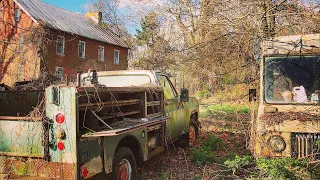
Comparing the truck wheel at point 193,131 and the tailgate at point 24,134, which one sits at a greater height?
the tailgate at point 24,134

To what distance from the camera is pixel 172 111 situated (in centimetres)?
716

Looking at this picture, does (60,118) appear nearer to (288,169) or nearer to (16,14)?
(288,169)

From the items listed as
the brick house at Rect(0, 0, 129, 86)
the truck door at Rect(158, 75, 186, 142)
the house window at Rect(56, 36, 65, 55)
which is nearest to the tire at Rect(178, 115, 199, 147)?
the truck door at Rect(158, 75, 186, 142)

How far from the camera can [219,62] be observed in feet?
34.5

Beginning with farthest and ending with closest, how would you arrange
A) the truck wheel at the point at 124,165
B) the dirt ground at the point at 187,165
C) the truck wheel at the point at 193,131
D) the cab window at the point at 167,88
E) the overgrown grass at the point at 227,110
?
the overgrown grass at the point at 227,110
the truck wheel at the point at 193,131
the cab window at the point at 167,88
the dirt ground at the point at 187,165
the truck wheel at the point at 124,165

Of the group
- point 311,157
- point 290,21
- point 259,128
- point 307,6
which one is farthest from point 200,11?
point 311,157

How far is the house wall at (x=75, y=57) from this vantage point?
25328mm

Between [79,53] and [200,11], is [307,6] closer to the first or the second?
[200,11]

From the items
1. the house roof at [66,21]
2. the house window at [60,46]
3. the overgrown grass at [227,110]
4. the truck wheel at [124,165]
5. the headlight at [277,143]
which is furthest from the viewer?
the house window at [60,46]

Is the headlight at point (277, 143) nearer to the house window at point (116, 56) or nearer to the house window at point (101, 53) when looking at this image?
the house window at point (101, 53)

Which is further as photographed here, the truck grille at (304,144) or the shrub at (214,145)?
the shrub at (214,145)

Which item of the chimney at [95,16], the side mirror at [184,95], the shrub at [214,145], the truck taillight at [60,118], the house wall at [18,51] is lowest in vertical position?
the shrub at [214,145]

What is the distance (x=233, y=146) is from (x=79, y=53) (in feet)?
75.2

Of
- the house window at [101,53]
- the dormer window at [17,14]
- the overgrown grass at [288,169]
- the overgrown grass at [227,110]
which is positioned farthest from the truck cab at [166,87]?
the house window at [101,53]
